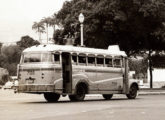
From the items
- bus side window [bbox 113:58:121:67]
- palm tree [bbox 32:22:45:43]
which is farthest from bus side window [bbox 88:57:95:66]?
A: palm tree [bbox 32:22:45:43]

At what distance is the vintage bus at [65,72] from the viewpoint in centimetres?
2727

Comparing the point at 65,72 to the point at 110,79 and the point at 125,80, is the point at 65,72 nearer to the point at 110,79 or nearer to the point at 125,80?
the point at 110,79

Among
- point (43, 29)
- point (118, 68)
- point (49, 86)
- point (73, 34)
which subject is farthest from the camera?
point (43, 29)

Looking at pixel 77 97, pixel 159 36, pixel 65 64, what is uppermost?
pixel 159 36

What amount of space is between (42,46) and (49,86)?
218 centimetres

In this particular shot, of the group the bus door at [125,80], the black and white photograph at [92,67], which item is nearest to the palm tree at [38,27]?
the black and white photograph at [92,67]

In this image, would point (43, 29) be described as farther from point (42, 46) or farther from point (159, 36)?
point (42, 46)

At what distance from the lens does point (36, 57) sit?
90.8 ft

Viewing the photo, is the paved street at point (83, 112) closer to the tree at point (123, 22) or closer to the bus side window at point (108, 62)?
the bus side window at point (108, 62)

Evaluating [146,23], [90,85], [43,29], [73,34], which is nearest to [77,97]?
[90,85]

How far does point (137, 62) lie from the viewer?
120 m

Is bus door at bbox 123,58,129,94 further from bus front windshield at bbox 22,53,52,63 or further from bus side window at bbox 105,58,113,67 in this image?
bus front windshield at bbox 22,53,52,63

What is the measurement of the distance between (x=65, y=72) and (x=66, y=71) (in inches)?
2.9

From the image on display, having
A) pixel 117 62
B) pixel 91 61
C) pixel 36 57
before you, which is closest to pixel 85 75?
pixel 91 61
